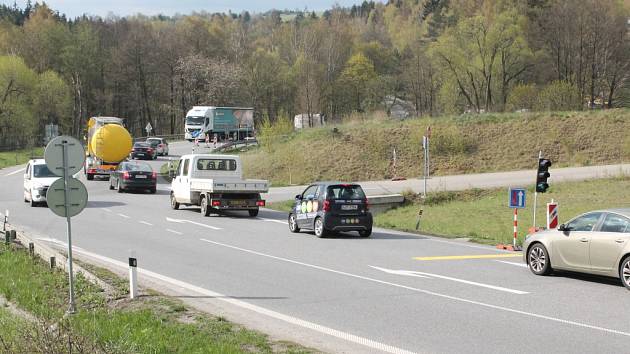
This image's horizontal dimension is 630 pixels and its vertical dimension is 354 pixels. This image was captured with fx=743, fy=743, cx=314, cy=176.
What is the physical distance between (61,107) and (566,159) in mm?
67474

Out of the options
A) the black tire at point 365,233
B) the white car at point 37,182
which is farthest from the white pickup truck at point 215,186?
the black tire at point 365,233

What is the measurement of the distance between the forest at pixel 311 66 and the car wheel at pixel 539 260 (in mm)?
52080

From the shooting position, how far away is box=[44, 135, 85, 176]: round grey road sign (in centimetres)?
1084

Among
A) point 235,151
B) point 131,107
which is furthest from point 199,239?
point 131,107

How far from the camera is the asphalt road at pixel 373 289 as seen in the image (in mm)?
9336

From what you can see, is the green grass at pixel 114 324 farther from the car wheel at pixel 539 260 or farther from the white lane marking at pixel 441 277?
the car wheel at pixel 539 260

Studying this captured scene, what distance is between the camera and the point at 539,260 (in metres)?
14.7

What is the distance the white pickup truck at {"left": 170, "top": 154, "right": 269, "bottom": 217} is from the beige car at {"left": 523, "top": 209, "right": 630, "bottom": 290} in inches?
546

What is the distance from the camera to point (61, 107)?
95.0 m

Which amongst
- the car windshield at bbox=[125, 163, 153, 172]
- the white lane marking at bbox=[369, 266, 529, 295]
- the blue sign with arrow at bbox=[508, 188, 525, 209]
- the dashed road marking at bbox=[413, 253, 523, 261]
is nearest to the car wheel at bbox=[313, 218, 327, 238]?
the dashed road marking at bbox=[413, 253, 523, 261]

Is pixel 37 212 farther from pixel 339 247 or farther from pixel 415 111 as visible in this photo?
pixel 415 111

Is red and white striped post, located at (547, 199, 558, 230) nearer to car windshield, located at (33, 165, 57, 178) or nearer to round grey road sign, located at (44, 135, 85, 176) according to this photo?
round grey road sign, located at (44, 135, 85, 176)

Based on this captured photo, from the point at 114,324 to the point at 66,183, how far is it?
8.20ft

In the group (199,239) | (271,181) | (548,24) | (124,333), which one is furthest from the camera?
(548,24)
